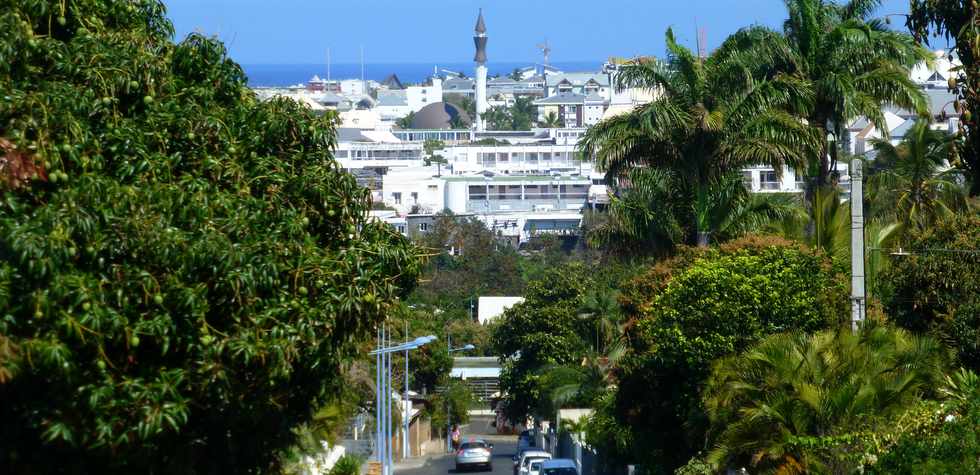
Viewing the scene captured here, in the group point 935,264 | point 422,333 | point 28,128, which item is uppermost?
point 28,128

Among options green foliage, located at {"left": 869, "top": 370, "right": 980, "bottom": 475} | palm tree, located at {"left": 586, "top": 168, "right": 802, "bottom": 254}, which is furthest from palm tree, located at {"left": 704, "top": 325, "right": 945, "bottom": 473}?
palm tree, located at {"left": 586, "top": 168, "right": 802, "bottom": 254}

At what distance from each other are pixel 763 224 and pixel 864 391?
1150 centimetres

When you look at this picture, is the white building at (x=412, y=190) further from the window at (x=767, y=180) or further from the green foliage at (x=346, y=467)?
the green foliage at (x=346, y=467)

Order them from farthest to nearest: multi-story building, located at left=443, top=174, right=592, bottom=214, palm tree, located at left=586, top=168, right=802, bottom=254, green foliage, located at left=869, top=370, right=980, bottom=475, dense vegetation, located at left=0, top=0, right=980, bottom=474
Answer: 1. multi-story building, located at left=443, top=174, right=592, bottom=214
2. palm tree, located at left=586, top=168, right=802, bottom=254
3. green foliage, located at left=869, top=370, right=980, bottom=475
4. dense vegetation, located at left=0, top=0, right=980, bottom=474

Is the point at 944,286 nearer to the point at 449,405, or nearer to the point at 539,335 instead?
the point at 539,335

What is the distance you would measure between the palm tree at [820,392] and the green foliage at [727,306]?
3908 mm

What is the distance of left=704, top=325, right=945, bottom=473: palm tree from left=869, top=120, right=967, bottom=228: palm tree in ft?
36.0

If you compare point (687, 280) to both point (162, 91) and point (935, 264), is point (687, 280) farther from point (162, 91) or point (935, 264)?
point (162, 91)

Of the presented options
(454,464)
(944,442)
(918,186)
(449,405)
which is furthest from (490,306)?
(944,442)

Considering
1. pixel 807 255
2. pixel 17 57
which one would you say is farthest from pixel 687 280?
pixel 17 57

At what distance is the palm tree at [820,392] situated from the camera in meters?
15.5

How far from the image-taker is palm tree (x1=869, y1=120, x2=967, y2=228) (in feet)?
92.6

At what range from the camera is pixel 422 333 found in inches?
2124

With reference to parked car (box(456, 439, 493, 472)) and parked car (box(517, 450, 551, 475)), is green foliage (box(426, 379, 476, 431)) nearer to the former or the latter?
parked car (box(456, 439, 493, 472))
